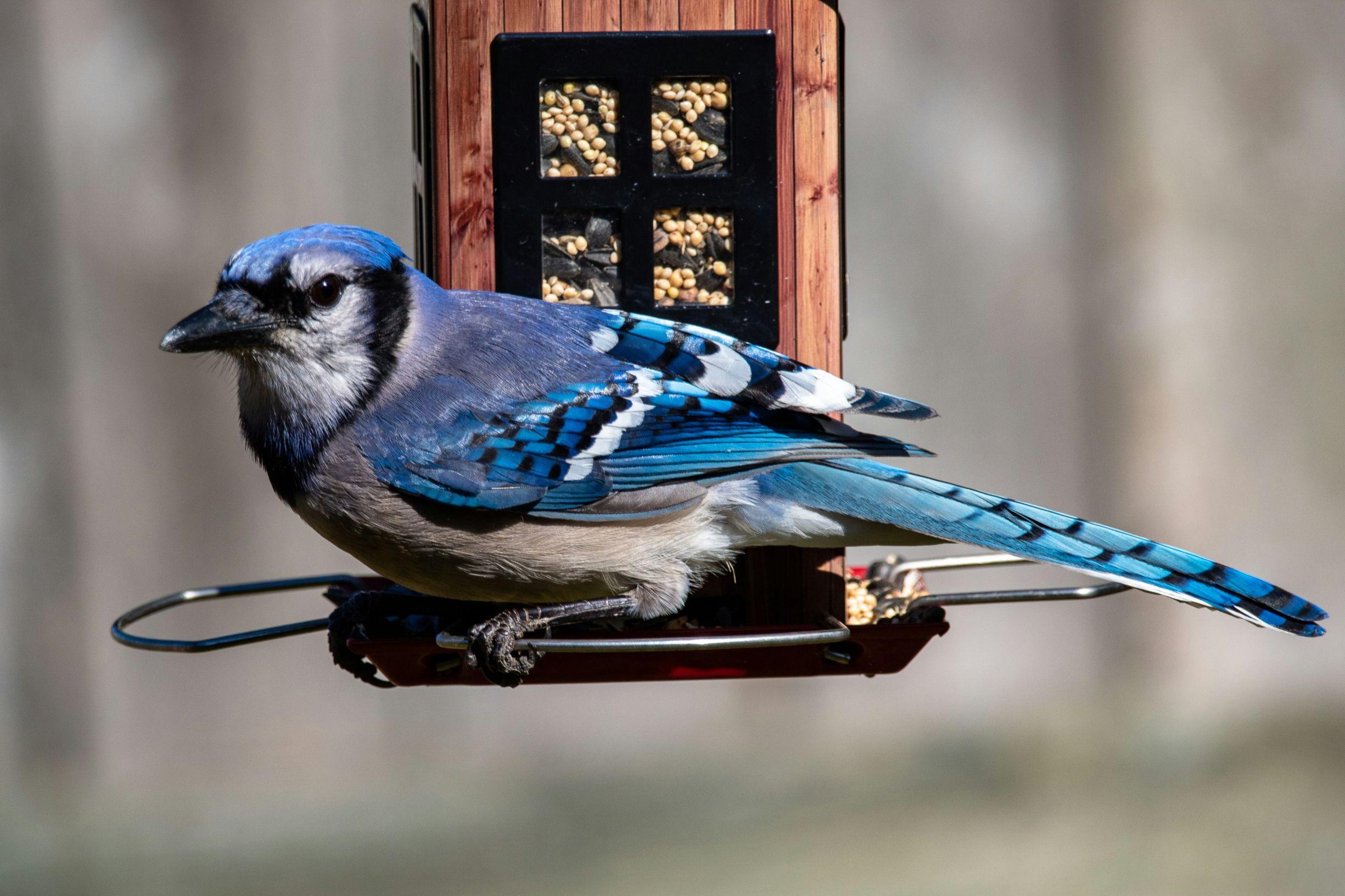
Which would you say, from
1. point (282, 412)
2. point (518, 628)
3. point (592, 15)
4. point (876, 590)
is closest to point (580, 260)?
point (592, 15)

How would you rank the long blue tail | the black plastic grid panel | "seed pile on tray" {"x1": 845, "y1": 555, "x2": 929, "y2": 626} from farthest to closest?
"seed pile on tray" {"x1": 845, "y1": 555, "x2": 929, "y2": 626}, the black plastic grid panel, the long blue tail

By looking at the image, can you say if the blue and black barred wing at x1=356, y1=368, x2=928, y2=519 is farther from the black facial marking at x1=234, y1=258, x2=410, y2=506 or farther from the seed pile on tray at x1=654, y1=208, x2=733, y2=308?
the seed pile on tray at x1=654, y1=208, x2=733, y2=308

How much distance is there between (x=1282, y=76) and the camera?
216 inches

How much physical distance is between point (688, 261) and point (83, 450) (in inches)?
115

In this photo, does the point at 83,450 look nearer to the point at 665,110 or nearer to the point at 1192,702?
the point at 665,110

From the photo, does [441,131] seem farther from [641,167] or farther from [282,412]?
[282,412]

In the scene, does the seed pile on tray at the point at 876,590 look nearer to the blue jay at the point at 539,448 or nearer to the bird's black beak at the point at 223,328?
the blue jay at the point at 539,448

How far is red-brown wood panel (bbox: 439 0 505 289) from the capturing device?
3.06m

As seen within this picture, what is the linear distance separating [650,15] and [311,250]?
931mm

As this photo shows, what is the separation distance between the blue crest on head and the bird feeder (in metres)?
0.32

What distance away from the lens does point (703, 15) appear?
3.07 m

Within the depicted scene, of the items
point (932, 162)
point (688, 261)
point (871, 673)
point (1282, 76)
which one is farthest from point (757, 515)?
point (1282, 76)

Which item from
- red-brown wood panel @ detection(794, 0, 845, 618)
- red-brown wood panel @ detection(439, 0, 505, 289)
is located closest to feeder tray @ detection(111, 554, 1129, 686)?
red-brown wood panel @ detection(794, 0, 845, 618)

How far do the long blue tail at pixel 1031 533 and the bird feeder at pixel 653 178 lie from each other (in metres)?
0.35
